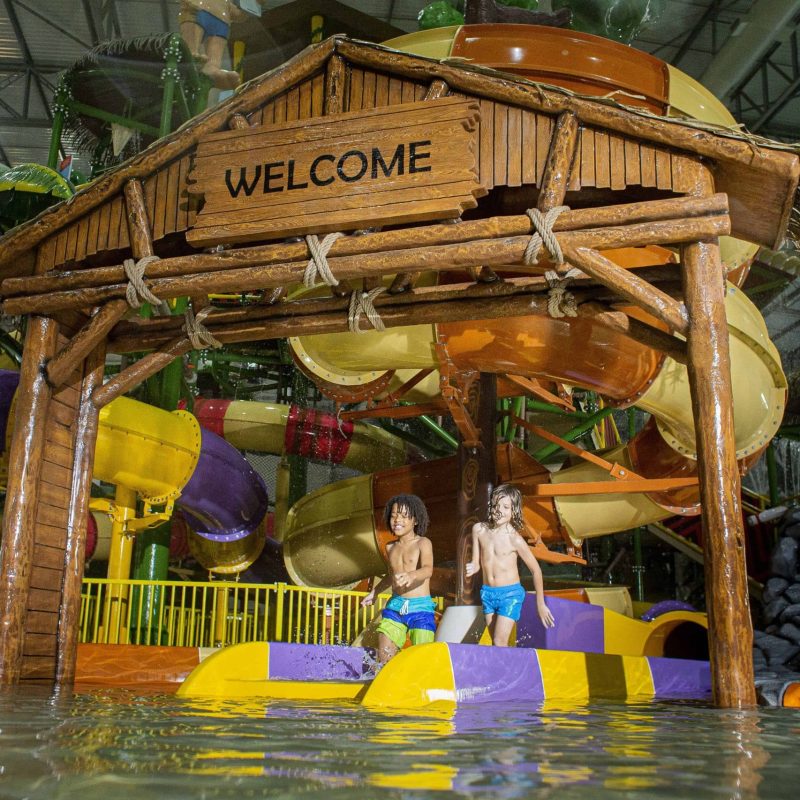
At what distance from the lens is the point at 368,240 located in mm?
4660

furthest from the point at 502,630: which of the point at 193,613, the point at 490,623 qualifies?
the point at 193,613

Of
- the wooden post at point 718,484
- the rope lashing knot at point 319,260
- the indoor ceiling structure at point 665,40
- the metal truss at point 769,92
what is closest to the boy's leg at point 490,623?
the wooden post at point 718,484

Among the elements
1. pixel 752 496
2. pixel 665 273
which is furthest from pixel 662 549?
pixel 665 273

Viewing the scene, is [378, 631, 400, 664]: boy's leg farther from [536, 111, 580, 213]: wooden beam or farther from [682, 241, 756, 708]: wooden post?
[536, 111, 580, 213]: wooden beam

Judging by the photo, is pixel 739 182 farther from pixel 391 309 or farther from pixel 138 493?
pixel 138 493

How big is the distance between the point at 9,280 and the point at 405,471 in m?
4.78

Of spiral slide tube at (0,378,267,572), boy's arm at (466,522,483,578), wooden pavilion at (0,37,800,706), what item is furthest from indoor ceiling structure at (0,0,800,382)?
boy's arm at (466,522,483,578)

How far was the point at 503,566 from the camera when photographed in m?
5.69

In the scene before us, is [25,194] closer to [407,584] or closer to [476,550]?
[407,584]

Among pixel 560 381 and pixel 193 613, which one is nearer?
pixel 560 381

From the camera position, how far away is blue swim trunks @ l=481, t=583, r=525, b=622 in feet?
18.2

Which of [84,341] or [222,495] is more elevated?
[84,341]

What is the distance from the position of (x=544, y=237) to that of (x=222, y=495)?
583 centimetres

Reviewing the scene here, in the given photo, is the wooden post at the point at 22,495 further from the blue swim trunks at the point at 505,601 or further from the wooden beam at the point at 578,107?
the blue swim trunks at the point at 505,601
